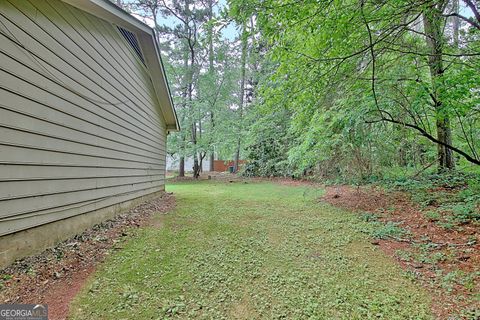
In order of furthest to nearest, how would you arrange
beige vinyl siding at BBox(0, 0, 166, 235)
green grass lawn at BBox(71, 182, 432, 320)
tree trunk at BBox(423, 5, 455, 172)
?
tree trunk at BBox(423, 5, 455, 172), beige vinyl siding at BBox(0, 0, 166, 235), green grass lawn at BBox(71, 182, 432, 320)

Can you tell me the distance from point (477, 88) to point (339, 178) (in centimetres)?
297

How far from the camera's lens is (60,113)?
326 cm

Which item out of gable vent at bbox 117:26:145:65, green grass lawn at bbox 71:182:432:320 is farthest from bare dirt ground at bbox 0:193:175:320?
gable vent at bbox 117:26:145:65

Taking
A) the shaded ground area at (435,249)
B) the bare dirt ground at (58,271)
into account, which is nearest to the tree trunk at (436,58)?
the shaded ground area at (435,249)

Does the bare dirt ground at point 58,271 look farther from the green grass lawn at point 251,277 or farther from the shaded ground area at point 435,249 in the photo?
the shaded ground area at point 435,249

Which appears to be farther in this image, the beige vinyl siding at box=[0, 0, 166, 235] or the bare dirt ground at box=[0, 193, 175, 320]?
the beige vinyl siding at box=[0, 0, 166, 235]

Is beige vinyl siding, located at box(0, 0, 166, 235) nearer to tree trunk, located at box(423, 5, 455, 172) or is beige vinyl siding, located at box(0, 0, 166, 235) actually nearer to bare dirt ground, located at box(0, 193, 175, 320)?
bare dirt ground, located at box(0, 193, 175, 320)

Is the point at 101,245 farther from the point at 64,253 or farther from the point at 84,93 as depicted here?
the point at 84,93

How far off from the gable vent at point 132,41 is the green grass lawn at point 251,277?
13.7 feet

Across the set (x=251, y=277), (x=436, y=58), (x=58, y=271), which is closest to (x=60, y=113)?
(x=58, y=271)

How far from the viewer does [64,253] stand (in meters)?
2.98

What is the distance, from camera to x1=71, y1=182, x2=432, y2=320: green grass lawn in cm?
206

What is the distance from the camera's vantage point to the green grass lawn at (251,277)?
6.75ft

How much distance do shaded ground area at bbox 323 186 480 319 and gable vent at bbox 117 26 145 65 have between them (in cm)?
622
